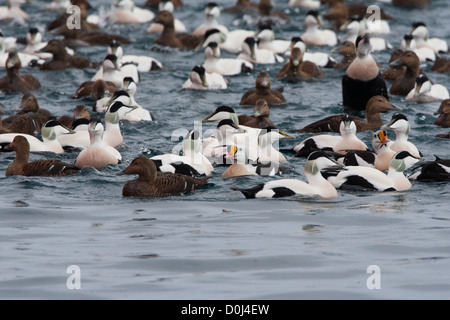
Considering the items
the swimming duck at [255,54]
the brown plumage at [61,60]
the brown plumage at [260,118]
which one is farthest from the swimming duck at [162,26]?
the brown plumage at [260,118]

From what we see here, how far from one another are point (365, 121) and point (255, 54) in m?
5.62

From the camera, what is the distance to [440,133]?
13.9m

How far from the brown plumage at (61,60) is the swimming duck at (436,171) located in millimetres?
9205

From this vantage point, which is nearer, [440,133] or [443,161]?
[443,161]

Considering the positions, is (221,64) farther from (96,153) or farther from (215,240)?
(215,240)

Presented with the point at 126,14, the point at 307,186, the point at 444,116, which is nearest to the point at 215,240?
the point at 307,186

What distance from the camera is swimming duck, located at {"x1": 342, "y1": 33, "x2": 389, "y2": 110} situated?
15656mm

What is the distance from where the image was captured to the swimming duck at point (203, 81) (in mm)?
17031

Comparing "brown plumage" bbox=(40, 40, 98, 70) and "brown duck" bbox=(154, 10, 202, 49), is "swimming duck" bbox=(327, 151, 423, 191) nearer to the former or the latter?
"brown plumage" bbox=(40, 40, 98, 70)

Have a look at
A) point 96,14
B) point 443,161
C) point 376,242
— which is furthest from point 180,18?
point 376,242

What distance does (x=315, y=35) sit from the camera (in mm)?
21953

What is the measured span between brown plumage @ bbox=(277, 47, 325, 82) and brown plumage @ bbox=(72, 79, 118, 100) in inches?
122
